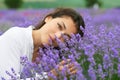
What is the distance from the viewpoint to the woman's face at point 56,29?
287cm

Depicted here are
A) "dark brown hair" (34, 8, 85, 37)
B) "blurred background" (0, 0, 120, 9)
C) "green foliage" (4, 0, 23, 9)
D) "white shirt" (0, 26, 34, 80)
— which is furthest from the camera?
"green foliage" (4, 0, 23, 9)

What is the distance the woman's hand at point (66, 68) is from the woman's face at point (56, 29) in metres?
0.36

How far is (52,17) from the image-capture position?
323 centimetres

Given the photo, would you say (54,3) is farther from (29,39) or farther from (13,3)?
(29,39)

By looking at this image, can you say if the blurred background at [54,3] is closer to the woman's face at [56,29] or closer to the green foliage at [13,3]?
the green foliage at [13,3]

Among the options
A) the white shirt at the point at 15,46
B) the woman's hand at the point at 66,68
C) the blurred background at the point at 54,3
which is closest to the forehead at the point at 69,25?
the white shirt at the point at 15,46

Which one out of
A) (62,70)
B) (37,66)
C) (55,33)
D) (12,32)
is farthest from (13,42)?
(62,70)

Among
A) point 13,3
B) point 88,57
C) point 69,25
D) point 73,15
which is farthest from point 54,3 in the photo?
point 88,57

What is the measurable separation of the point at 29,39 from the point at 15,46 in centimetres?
11

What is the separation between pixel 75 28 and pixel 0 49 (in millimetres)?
528

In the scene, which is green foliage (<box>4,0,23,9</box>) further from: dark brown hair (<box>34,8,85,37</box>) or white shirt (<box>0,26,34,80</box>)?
white shirt (<box>0,26,34,80</box>)

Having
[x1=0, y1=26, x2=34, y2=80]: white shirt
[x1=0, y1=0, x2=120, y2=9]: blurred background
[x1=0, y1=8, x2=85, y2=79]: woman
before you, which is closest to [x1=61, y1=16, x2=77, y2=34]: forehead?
[x1=0, y1=8, x2=85, y2=79]: woman

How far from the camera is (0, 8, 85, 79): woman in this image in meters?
2.79

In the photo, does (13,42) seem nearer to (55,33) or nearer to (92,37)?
(55,33)
